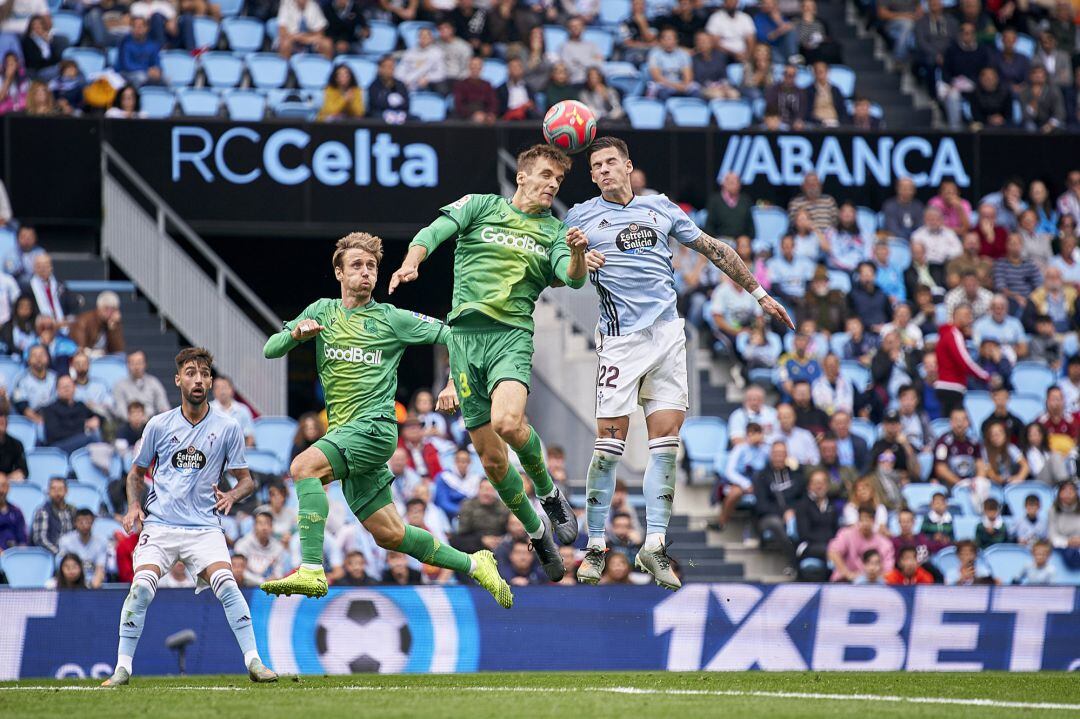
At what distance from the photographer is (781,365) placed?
63.9 feet

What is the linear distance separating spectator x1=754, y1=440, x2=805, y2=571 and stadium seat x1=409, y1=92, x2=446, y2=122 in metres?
7.10

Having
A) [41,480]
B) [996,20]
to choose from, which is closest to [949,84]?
[996,20]

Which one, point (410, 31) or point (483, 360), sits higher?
point (410, 31)

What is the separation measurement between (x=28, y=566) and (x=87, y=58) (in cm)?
803

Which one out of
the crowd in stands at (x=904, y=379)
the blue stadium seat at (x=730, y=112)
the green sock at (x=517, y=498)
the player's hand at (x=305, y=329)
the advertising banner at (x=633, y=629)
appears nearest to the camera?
the player's hand at (x=305, y=329)

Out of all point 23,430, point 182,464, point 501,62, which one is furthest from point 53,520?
point 501,62

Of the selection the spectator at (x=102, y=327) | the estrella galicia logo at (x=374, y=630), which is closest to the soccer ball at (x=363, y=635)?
the estrella galicia logo at (x=374, y=630)

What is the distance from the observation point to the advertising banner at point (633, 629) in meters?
15.0

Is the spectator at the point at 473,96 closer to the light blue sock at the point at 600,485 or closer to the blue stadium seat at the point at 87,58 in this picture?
the blue stadium seat at the point at 87,58

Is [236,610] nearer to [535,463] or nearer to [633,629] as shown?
[535,463]

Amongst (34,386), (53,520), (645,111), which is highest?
(645,111)

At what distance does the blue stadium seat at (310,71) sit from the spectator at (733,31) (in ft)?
19.0

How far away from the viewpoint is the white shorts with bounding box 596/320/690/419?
37.3 ft

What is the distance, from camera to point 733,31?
24.2m
